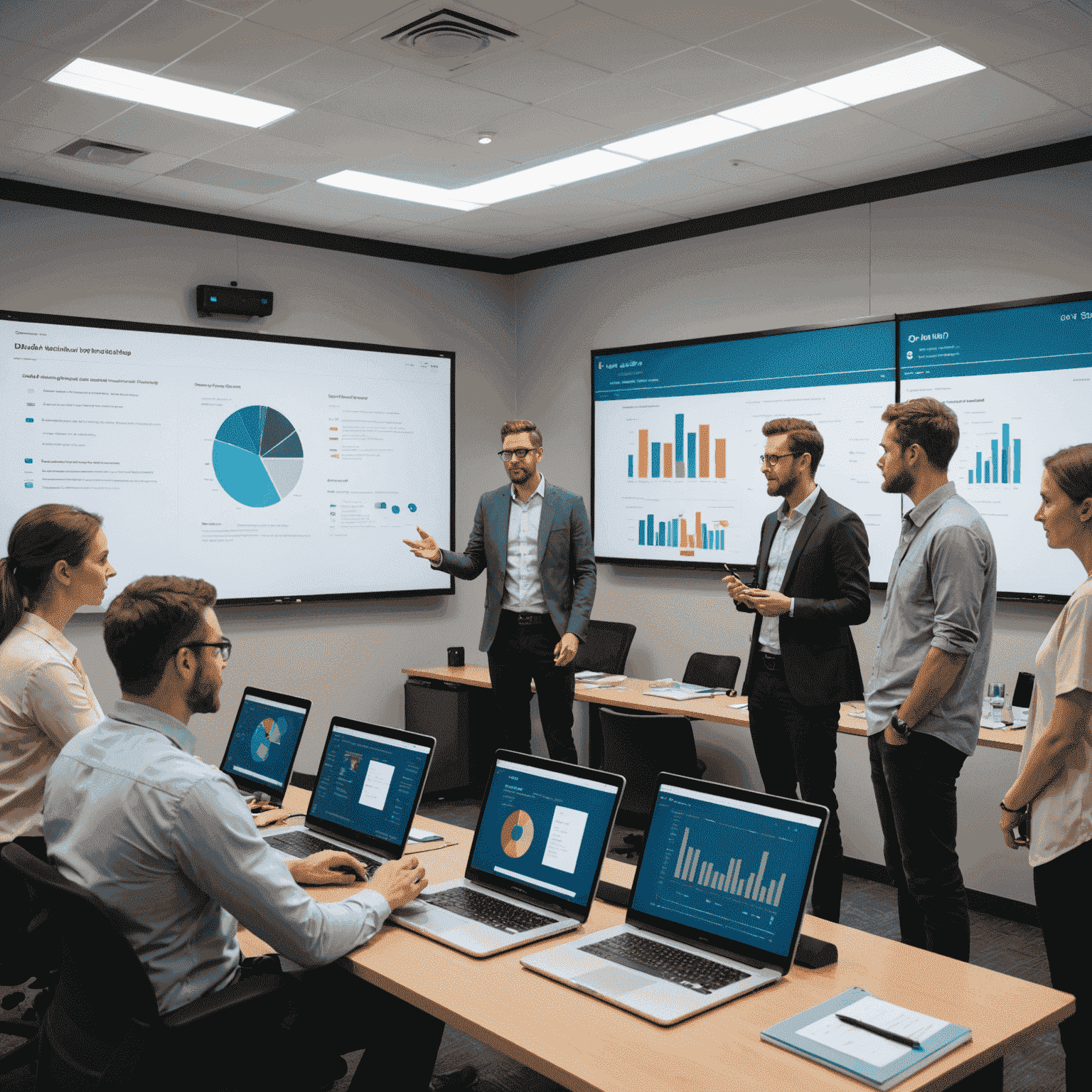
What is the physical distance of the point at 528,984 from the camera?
1848mm

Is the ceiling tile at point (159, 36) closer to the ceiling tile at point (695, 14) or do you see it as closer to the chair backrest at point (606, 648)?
the ceiling tile at point (695, 14)

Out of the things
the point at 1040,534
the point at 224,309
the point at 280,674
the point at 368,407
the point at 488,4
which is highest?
the point at 488,4

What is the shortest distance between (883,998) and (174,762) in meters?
1.26

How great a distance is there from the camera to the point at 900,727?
2.88 meters

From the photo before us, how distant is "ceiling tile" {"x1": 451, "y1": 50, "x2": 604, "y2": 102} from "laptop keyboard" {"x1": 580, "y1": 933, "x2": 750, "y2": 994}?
8.72 feet

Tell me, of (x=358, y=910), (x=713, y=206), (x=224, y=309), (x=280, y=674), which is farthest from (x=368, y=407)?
(x=358, y=910)

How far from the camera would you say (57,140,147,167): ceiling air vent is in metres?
4.34

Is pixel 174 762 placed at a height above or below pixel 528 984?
above

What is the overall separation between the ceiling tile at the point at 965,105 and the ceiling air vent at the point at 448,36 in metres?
1.42

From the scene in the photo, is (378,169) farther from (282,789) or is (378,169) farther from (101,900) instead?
(101,900)

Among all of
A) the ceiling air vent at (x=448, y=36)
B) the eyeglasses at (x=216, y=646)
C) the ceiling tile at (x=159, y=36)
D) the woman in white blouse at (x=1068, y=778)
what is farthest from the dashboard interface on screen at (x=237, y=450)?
the woman in white blouse at (x=1068, y=778)

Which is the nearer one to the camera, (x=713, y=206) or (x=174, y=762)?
(x=174, y=762)

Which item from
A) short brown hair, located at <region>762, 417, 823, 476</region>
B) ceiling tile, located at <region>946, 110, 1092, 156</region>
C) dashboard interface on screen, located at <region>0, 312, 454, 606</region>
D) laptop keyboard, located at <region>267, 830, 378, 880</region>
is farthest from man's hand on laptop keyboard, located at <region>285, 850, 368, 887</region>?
ceiling tile, located at <region>946, 110, 1092, 156</region>

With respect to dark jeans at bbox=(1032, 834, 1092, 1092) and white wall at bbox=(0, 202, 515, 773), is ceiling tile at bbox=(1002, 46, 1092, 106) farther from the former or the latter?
white wall at bbox=(0, 202, 515, 773)
